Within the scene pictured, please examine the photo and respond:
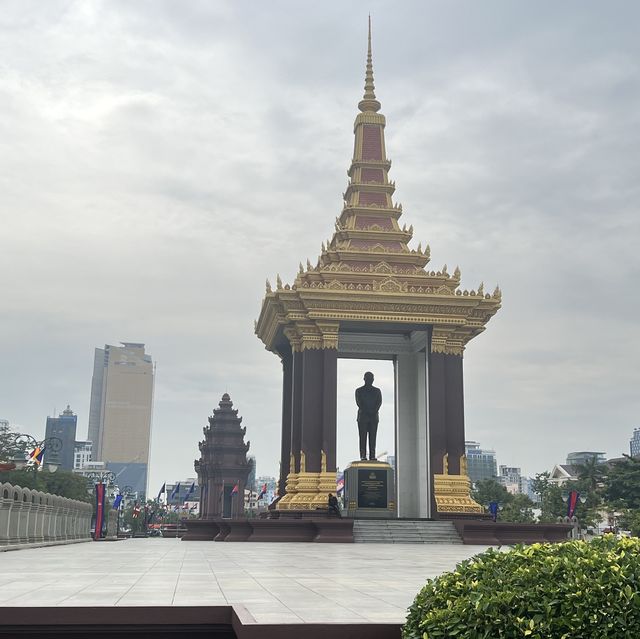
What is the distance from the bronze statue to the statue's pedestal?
7.22 feet

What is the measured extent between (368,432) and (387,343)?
5.22m

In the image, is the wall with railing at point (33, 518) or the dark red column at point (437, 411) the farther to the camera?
the dark red column at point (437, 411)

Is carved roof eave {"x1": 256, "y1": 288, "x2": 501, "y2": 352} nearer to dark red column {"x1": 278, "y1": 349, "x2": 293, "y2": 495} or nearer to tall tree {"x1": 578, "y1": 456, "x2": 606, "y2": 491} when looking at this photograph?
dark red column {"x1": 278, "y1": 349, "x2": 293, "y2": 495}

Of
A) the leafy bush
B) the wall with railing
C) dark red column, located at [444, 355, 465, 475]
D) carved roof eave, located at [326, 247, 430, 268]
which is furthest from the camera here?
carved roof eave, located at [326, 247, 430, 268]

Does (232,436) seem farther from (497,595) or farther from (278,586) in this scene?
(497,595)

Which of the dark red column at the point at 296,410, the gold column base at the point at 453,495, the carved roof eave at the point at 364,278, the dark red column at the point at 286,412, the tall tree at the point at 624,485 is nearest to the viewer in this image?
the gold column base at the point at 453,495

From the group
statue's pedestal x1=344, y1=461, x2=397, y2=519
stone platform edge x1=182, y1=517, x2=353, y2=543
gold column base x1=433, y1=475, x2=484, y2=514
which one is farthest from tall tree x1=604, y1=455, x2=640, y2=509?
stone platform edge x1=182, y1=517, x2=353, y2=543

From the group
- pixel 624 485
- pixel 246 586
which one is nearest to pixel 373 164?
pixel 246 586

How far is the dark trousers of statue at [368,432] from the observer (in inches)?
1524

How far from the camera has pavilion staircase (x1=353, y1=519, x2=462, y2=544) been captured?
3185cm

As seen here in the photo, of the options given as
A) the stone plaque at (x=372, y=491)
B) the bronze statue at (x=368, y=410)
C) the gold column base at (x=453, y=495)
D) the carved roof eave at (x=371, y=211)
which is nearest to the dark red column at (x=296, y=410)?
the bronze statue at (x=368, y=410)

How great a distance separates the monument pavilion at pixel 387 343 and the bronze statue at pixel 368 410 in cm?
222

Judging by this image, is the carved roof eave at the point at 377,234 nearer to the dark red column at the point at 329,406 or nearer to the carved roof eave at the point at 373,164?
the carved roof eave at the point at 373,164

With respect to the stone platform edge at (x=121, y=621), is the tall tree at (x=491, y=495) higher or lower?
higher
